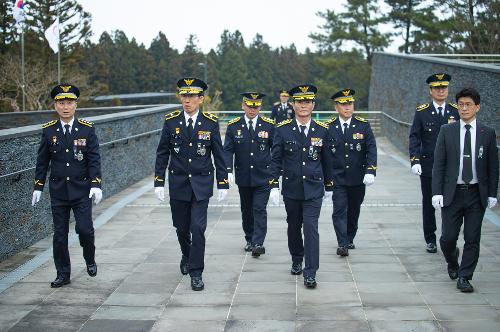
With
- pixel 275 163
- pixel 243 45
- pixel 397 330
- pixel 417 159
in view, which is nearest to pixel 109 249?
pixel 275 163

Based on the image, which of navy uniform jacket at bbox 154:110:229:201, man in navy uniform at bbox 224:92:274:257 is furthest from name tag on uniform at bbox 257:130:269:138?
navy uniform jacket at bbox 154:110:229:201

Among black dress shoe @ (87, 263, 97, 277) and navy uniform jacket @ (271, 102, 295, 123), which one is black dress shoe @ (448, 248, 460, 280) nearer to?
black dress shoe @ (87, 263, 97, 277)

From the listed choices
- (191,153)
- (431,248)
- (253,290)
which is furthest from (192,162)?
(431,248)

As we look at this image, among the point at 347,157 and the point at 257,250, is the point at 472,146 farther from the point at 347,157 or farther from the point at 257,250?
the point at 257,250

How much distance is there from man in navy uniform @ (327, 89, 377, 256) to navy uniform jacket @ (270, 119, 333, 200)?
4.13 feet

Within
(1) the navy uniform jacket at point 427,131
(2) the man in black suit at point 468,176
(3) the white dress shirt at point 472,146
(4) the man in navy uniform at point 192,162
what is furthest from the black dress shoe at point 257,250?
(3) the white dress shirt at point 472,146

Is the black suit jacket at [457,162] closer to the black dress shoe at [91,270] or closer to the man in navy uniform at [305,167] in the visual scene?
the man in navy uniform at [305,167]

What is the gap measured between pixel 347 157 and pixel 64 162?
3.42 m

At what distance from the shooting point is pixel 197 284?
7.86m

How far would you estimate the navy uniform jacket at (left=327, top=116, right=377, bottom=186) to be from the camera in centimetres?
950

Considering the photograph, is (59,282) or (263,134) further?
(263,134)

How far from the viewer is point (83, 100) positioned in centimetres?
5869

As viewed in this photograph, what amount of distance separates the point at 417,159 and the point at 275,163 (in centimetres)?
205

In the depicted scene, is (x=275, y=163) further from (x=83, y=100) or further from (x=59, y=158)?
(x=83, y=100)
